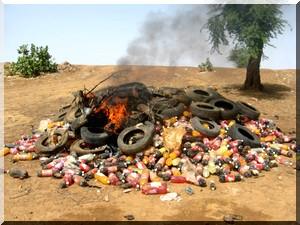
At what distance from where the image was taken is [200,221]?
7.57 m

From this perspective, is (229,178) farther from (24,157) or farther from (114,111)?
(24,157)

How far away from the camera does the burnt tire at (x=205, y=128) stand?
1088cm

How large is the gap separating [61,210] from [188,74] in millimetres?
16946

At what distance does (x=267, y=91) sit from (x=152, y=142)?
1116 centimetres

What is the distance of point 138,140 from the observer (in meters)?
10.6

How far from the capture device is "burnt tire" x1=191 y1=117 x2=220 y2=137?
428 inches

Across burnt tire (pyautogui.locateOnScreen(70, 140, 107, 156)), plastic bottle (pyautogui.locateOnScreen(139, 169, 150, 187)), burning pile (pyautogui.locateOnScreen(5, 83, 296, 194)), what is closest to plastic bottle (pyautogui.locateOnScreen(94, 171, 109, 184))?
burning pile (pyautogui.locateOnScreen(5, 83, 296, 194))

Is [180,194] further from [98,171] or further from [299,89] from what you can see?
[299,89]

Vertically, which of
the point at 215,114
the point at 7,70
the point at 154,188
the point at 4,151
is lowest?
the point at 154,188

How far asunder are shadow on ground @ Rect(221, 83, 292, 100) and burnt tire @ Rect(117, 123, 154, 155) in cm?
938

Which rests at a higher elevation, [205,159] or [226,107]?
[226,107]

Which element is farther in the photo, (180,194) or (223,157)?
(223,157)

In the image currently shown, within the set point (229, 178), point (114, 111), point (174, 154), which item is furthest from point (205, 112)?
point (229, 178)

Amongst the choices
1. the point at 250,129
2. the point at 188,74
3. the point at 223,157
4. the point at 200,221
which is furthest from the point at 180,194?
the point at 188,74
